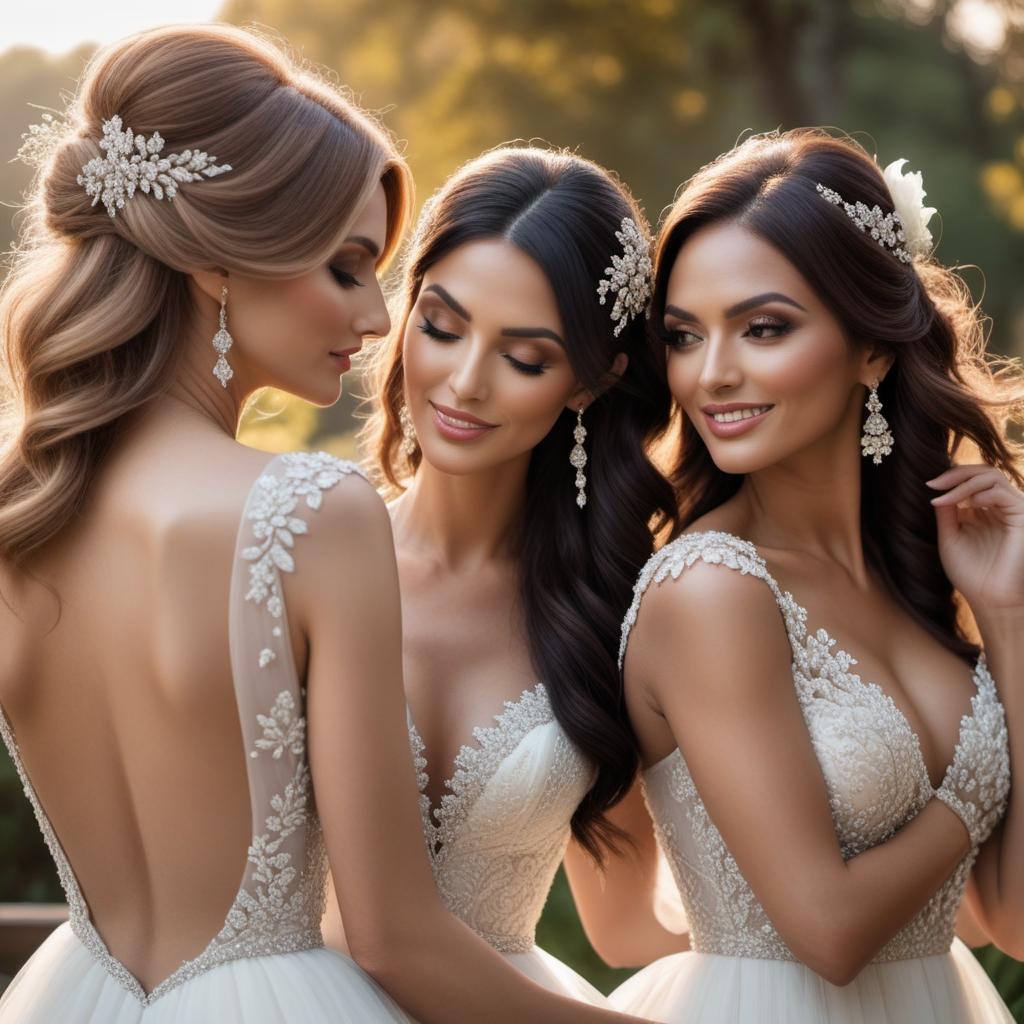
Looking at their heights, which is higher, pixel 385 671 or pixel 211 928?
pixel 385 671

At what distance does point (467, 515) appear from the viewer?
12.2ft

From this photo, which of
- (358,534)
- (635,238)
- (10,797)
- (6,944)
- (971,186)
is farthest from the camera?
(971,186)

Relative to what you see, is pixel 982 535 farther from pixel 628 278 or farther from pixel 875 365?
pixel 628 278

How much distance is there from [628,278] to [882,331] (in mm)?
641

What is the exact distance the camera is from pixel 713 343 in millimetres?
3273

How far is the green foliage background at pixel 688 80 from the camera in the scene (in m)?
13.8

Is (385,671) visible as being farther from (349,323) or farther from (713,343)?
(713,343)

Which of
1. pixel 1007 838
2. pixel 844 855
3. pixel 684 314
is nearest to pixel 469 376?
pixel 684 314

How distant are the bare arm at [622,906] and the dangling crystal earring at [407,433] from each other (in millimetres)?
1184

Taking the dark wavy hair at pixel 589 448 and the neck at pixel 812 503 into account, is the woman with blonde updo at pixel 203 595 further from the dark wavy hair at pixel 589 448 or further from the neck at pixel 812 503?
the neck at pixel 812 503

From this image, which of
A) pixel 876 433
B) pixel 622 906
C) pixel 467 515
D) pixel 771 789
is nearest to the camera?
pixel 771 789

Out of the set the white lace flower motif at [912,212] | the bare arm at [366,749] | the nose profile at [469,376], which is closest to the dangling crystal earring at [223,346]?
the bare arm at [366,749]

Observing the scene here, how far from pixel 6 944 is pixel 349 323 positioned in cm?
320

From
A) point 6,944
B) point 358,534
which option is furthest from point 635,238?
point 6,944
